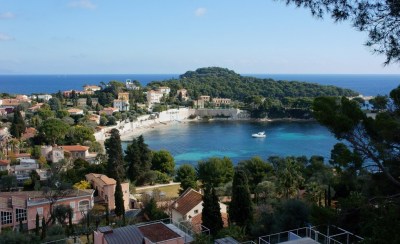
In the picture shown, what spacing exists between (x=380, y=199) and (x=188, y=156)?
3065 centimetres

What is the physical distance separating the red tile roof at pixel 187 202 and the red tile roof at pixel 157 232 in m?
4.57

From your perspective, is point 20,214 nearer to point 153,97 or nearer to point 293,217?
point 293,217

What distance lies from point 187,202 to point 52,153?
14.8 meters

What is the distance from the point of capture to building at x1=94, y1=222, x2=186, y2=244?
8.36m

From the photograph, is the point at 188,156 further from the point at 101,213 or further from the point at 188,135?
the point at 101,213

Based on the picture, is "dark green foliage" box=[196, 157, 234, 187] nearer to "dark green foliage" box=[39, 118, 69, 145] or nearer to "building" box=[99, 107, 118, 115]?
"dark green foliage" box=[39, 118, 69, 145]

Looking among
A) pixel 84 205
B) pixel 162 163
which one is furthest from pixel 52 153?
pixel 84 205

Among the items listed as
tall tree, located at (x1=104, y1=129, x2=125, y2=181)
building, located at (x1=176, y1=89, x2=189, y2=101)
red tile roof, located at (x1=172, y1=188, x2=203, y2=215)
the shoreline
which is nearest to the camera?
red tile roof, located at (x1=172, y1=188, x2=203, y2=215)

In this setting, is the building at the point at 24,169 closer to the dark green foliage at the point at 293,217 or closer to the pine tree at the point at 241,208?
the pine tree at the point at 241,208

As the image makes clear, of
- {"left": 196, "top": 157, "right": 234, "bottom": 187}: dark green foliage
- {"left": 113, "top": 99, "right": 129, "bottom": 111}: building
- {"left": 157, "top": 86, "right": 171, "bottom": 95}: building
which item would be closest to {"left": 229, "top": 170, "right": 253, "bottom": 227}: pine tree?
{"left": 196, "top": 157, "right": 234, "bottom": 187}: dark green foliage

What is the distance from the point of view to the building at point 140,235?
8359 millimetres

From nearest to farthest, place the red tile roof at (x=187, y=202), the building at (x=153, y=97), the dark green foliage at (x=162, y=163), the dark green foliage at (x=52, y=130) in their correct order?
the red tile roof at (x=187, y=202), the dark green foliage at (x=162, y=163), the dark green foliage at (x=52, y=130), the building at (x=153, y=97)

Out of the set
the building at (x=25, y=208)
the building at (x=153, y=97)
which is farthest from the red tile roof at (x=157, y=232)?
the building at (x=153, y=97)

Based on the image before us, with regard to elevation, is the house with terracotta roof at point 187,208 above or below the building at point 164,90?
below
